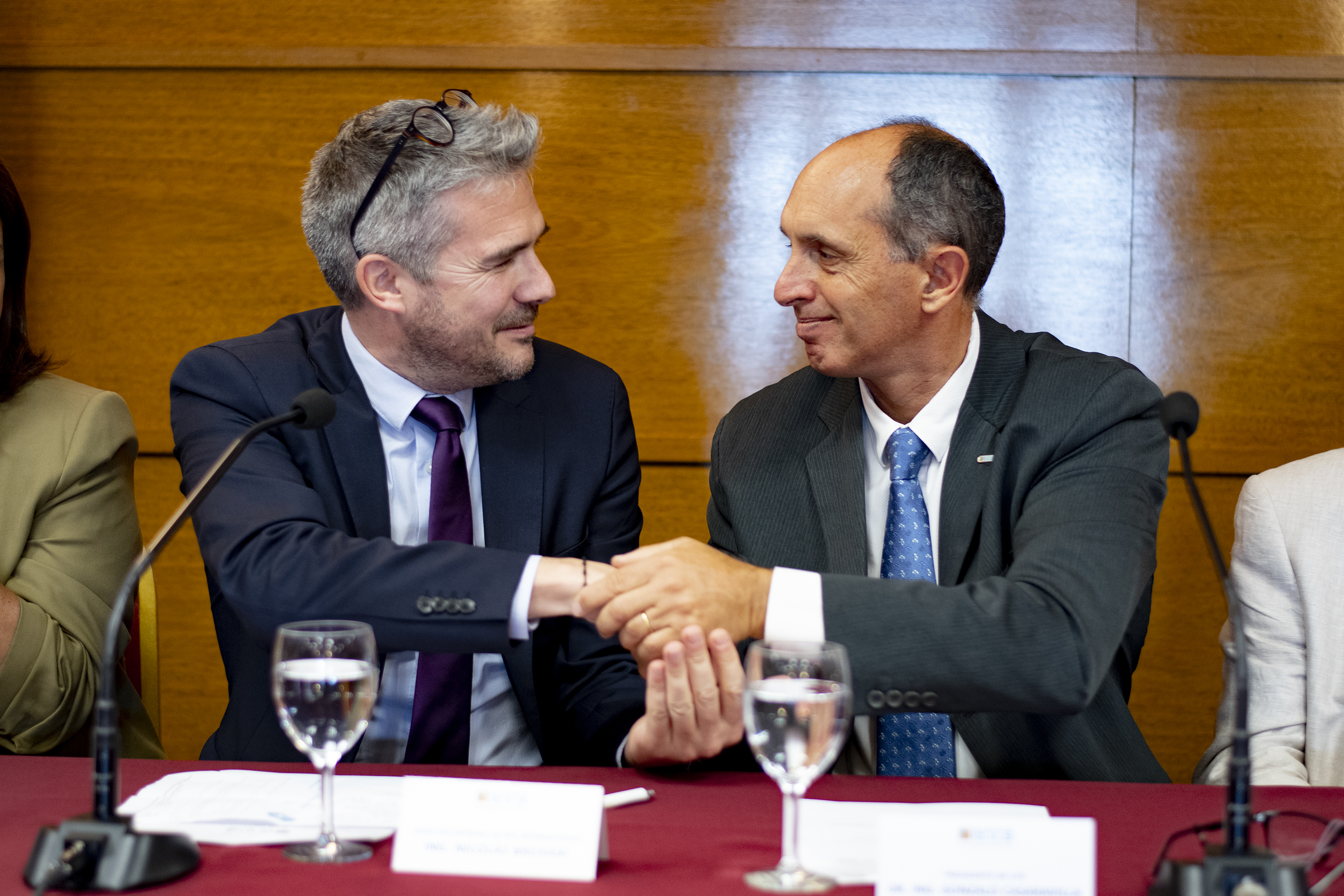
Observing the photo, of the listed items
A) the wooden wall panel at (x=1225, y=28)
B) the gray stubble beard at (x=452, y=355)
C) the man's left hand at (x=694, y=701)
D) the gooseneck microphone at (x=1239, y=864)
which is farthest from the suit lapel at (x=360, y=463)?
the wooden wall panel at (x=1225, y=28)

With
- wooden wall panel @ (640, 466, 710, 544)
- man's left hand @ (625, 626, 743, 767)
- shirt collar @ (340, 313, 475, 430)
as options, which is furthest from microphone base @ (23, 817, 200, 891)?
wooden wall panel @ (640, 466, 710, 544)

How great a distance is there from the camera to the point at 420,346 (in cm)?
193

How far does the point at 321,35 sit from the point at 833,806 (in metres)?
2.27

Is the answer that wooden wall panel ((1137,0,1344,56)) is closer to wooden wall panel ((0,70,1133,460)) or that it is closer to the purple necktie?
wooden wall panel ((0,70,1133,460))

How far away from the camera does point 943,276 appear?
2.00 meters

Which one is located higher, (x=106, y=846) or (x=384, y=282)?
(x=384, y=282)

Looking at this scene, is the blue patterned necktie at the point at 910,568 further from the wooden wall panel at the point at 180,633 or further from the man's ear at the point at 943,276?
the wooden wall panel at the point at 180,633

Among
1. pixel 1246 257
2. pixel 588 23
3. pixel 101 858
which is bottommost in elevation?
pixel 101 858

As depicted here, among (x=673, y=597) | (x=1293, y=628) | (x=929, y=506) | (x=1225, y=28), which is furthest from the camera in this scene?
(x=1225, y=28)

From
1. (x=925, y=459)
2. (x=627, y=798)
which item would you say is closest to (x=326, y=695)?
(x=627, y=798)

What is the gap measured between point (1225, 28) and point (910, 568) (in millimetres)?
1667

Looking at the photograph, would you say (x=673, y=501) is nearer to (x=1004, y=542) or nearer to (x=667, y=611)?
(x=1004, y=542)

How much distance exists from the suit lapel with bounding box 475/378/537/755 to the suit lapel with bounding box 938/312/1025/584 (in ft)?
2.01

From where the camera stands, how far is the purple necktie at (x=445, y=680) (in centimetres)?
176
